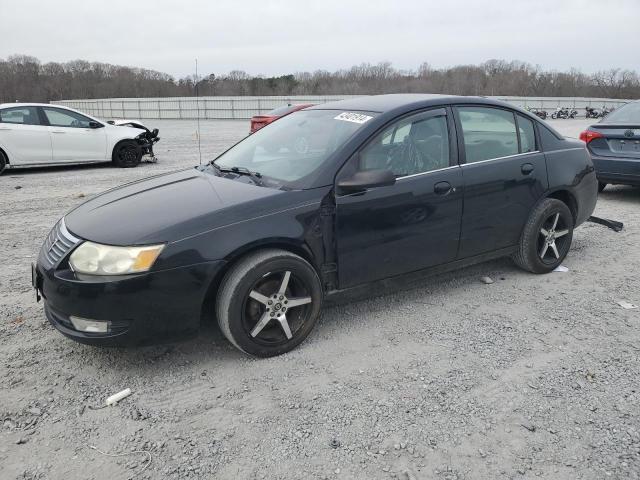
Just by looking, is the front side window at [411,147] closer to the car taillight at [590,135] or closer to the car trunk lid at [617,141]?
the car trunk lid at [617,141]

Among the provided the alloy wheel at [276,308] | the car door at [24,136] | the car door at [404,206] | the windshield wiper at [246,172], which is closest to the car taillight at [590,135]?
the car door at [404,206]

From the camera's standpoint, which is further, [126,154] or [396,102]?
[126,154]

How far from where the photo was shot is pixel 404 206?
12.4 feet

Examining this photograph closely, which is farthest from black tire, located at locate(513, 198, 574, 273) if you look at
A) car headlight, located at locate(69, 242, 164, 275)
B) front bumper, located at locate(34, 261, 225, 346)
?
car headlight, located at locate(69, 242, 164, 275)

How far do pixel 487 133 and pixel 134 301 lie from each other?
3.08 m

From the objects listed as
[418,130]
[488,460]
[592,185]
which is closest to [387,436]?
[488,460]

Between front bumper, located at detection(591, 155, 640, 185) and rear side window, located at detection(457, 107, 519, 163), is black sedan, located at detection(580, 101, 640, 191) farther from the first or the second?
rear side window, located at detection(457, 107, 519, 163)

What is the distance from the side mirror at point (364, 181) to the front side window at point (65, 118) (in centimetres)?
985

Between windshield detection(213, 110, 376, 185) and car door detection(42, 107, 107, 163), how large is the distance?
27.4 ft

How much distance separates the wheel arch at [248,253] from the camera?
3203mm

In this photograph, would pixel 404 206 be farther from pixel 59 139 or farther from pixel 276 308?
pixel 59 139

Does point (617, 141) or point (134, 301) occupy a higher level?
point (617, 141)

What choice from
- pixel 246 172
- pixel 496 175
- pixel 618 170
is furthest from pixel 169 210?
pixel 618 170

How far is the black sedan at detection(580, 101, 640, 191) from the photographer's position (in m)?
7.41
